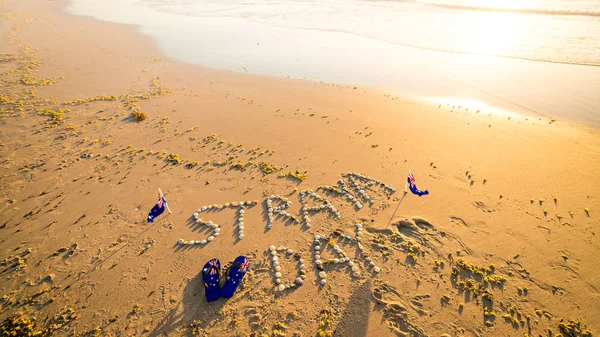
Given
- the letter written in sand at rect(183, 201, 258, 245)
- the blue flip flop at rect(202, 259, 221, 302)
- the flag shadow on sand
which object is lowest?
the flag shadow on sand

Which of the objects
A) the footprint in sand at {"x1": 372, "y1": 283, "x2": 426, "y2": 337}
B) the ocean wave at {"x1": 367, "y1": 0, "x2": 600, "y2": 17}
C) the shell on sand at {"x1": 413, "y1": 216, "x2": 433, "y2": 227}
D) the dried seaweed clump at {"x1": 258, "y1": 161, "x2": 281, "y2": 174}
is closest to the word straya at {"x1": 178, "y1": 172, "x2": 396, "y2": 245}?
the shell on sand at {"x1": 413, "y1": 216, "x2": 433, "y2": 227}

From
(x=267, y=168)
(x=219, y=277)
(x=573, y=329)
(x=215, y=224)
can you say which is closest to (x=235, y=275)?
(x=219, y=277)

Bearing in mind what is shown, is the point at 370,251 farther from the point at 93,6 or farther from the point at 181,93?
the point at 93,6

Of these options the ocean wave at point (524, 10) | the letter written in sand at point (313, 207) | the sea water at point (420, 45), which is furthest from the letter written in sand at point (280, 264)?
the ocean wave at point (524, 10)

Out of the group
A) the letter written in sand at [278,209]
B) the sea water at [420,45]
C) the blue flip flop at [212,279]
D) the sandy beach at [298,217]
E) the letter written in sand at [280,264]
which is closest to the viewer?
the sandy beach at [298,217]

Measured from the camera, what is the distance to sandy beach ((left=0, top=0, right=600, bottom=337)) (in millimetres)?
8305

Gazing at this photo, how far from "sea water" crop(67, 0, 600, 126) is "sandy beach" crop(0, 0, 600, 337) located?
338 cm

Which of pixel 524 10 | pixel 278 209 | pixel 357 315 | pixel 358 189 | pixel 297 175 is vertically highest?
pixel 524 10

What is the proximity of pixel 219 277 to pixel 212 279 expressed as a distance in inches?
8.6

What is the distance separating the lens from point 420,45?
3058cm

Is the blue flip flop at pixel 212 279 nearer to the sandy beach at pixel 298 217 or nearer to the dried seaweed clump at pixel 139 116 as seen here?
the sandy beach at pixel 298 217

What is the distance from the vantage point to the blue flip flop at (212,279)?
8.54 metres

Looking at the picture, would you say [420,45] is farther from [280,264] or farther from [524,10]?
[280,264]

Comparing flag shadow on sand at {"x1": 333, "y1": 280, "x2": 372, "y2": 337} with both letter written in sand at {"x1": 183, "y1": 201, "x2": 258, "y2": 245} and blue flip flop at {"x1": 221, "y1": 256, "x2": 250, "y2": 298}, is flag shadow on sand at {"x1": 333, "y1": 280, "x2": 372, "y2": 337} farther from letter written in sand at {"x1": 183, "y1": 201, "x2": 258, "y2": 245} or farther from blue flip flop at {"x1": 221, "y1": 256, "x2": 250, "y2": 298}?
letter written in sand at {"x1": 183, "y1": 201, "x2": 258, "y2": 245}
